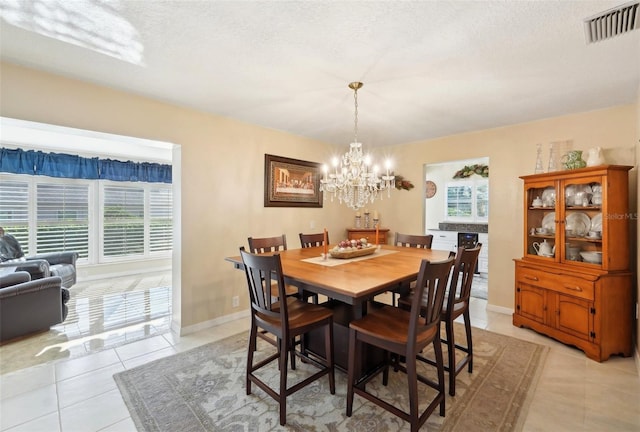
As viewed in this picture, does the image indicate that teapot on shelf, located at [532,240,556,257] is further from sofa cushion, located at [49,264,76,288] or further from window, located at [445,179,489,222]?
sofa cushion, located at [49,264,76,288]

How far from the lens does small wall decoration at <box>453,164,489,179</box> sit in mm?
5508

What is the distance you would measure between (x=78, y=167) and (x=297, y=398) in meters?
5.45

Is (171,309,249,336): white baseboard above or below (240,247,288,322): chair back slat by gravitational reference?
below

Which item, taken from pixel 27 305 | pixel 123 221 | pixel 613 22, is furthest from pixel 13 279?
pixel 613 22

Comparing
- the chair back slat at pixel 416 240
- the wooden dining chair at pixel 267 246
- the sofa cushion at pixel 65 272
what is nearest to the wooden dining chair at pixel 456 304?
the chair back slat at pixel 416 240

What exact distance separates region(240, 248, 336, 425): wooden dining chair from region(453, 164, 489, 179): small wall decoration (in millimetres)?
5024

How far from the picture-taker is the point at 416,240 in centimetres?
319

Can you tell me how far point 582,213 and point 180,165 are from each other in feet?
13.9

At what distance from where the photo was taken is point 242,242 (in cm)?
347

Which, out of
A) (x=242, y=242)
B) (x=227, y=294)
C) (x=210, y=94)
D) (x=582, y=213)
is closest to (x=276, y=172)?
(x=242, y=242)

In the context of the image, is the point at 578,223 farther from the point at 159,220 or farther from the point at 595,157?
the point at 159,220

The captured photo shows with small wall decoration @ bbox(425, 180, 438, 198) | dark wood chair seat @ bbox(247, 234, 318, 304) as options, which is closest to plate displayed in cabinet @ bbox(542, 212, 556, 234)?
dark wood chair seat @ bbox(247, 234, 318, 304)

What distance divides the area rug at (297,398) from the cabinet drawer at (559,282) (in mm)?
685

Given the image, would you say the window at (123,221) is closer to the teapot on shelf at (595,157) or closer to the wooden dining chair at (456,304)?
the wooden dining chair at (456,304)
